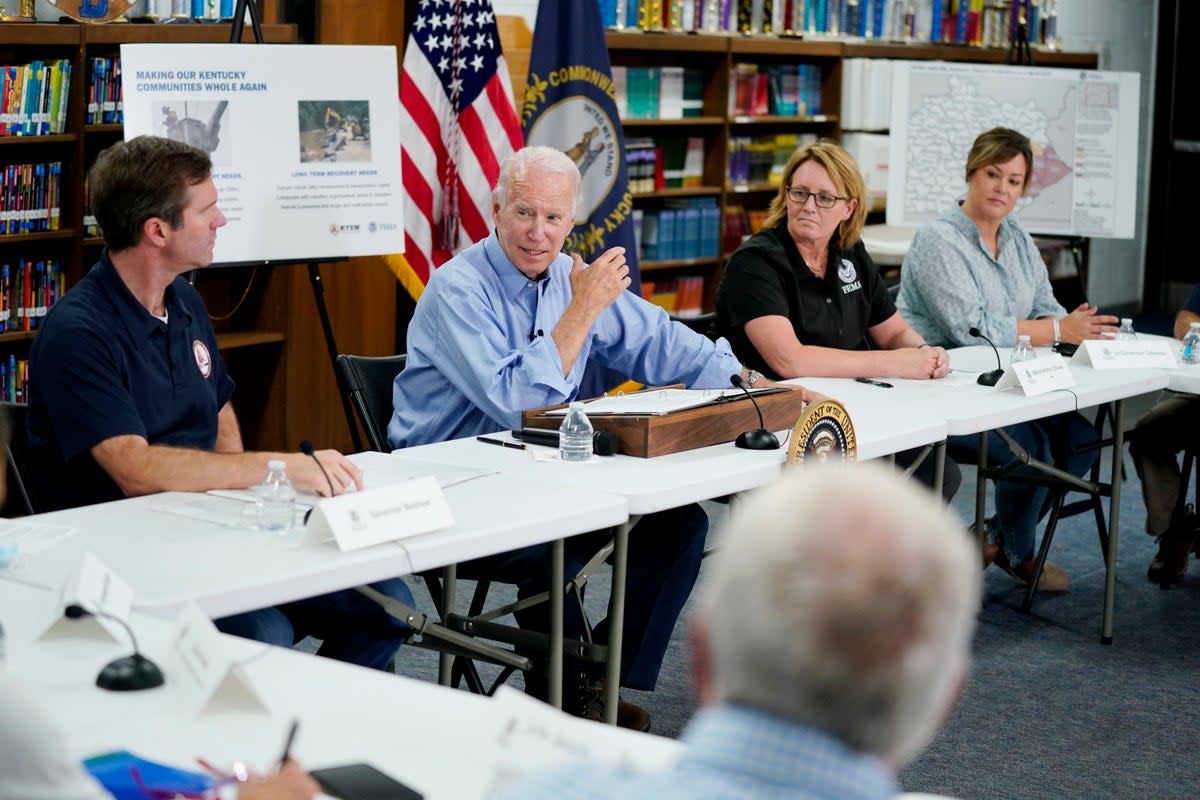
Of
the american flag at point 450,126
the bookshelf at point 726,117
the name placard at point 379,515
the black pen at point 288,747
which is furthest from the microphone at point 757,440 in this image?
the bookshelf at point 726,117

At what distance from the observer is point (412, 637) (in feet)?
9.20

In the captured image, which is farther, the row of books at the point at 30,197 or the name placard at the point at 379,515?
the row of books at the point at 30,197

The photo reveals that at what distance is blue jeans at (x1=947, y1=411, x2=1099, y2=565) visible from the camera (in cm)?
441

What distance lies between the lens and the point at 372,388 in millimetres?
3396

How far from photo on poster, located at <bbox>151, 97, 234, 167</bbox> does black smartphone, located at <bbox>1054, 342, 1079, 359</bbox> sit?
8.28 ft

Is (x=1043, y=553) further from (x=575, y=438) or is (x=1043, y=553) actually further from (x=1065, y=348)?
(x=575, y=438)

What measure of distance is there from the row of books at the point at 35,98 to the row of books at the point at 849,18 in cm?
271

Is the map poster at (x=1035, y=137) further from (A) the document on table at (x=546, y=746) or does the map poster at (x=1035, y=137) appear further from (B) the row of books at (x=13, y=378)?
(A) the document on table at (x=546, y=746)

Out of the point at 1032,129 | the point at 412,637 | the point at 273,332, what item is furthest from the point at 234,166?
the point at 1032,129

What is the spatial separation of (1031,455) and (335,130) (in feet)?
7.65

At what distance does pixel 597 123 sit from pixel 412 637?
3.12 m

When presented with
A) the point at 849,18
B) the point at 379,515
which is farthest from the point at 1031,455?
the point at 849,18

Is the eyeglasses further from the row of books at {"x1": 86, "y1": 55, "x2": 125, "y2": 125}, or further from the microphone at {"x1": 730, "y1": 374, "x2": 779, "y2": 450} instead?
the row of books at {"x1": 86, "y1": 55, "x2": 125, "y2": 125}

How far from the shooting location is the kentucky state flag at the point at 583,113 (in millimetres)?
5434
